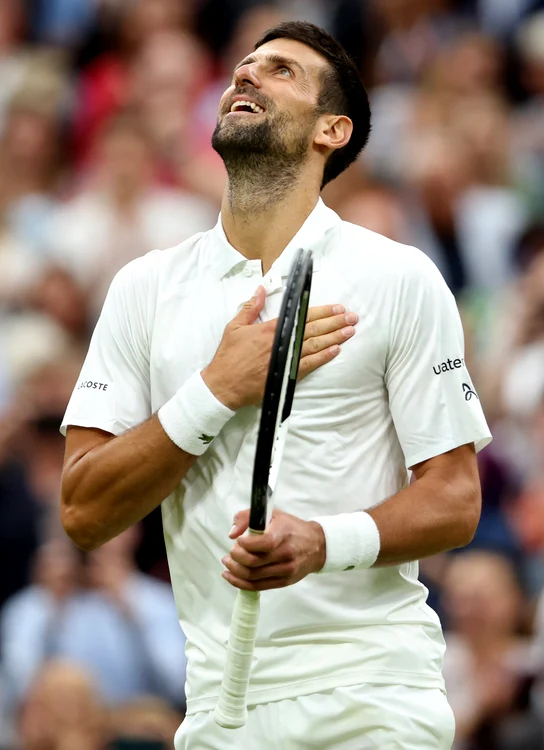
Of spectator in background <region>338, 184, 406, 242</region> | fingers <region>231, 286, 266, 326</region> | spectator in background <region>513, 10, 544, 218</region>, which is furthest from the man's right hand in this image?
spectator in background <region>513, 10, 544, 218</region>

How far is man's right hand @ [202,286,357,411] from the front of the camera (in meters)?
3.78

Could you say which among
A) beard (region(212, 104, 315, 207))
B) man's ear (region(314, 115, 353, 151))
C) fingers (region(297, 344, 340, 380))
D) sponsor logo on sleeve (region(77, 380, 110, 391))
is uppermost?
man's ear (region(314, 115, 353, 151))

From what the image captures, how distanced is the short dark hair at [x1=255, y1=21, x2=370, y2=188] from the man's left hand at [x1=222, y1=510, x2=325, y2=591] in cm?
121

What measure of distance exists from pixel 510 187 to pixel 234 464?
243 inches

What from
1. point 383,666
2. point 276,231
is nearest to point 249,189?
point 276,231

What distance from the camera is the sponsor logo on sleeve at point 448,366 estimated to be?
3.88 meters

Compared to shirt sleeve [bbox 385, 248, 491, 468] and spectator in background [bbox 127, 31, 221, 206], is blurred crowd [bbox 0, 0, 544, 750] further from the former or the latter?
shirt sleeve [bbox 385, 248, 491, 468]

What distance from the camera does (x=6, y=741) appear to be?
7.11 metres

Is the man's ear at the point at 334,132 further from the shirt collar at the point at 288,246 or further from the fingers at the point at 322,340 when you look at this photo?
the fingers at the point at 322,340

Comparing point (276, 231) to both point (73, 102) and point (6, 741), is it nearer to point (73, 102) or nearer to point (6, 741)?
point (6, 741)

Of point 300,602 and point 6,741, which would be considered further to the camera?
point 6,741

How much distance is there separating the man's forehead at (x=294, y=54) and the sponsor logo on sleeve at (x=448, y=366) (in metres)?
0.96

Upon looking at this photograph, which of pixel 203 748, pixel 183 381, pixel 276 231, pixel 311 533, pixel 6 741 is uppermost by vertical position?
pixel 276 231

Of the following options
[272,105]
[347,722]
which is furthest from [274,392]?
[272,105]
